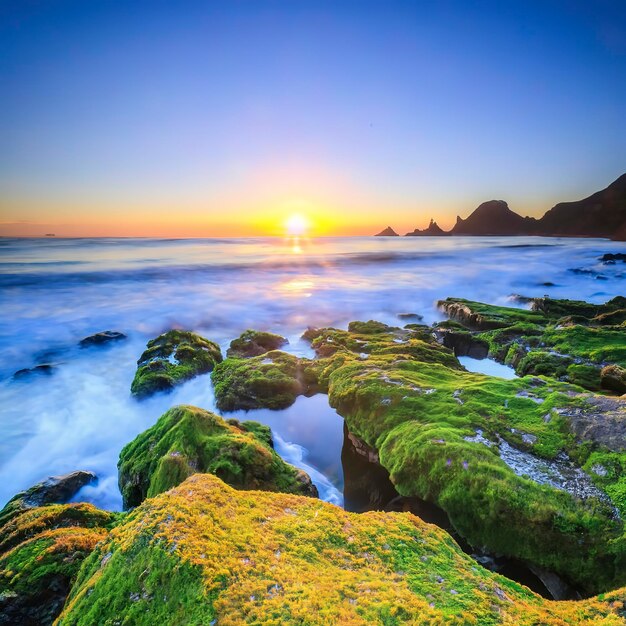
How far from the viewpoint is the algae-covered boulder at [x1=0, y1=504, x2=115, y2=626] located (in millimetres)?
4719

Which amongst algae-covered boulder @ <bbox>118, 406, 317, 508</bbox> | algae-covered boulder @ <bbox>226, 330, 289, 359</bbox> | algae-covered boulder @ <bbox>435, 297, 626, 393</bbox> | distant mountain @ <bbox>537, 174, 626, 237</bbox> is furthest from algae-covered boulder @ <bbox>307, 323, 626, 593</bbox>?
distant mountain @ <bbox>537, 174, 626, 237</bbox>

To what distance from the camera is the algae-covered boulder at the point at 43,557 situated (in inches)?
186

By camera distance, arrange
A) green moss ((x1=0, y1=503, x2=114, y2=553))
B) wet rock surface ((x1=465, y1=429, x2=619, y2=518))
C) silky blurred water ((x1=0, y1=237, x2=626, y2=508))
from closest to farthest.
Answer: green moss ((x1=0, y1=503, x2=114, y2=553)) → wet rock surface ((x1=465, y1=429, x2=619, y2=518)) → silky blurred water ((x1=0, y1=237, x2=626, y2=508))

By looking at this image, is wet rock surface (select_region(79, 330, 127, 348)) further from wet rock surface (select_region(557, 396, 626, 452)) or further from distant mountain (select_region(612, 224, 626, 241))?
distant mountain (select_region(612, 224, 626, 241))

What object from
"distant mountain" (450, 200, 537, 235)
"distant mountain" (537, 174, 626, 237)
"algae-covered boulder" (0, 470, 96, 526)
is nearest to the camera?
"algae-covered boulder" (0, 470, 96, 526)

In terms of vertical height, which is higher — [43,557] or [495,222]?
[495,222]

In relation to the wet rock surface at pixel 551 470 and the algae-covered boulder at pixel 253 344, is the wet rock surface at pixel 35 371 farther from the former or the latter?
the wet rock surface at pixel 551 470

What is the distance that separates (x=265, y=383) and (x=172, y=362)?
248 inches

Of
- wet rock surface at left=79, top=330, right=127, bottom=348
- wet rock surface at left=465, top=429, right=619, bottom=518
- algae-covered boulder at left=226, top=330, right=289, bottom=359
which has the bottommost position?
wet rock surface at left=79, top=330, right=127, bottom=348

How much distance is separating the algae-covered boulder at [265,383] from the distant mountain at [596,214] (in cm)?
14766

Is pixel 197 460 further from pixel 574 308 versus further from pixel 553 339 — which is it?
pixel 574 308

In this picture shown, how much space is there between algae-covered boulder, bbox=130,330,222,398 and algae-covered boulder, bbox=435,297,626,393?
12.9 meters

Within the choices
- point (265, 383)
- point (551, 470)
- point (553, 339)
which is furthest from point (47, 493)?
point (553, 339)

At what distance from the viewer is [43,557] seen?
5.18m
